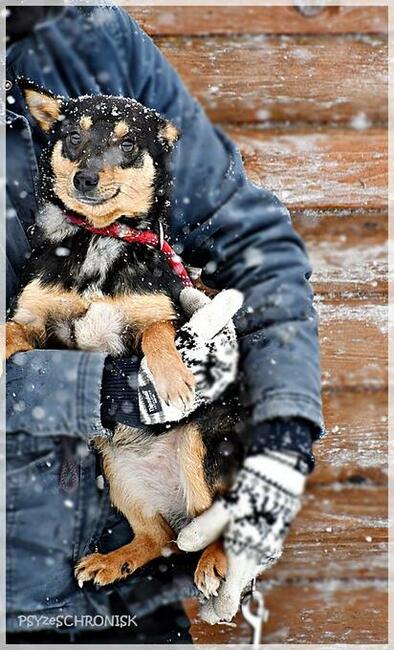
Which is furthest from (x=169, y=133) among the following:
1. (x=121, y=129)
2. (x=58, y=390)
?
(x=58, y=390)

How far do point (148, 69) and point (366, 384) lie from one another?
0.79m

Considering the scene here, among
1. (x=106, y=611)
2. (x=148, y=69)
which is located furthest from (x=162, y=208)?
(x=106, y=611)

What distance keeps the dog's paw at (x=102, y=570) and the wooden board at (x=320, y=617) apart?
0.53 metres

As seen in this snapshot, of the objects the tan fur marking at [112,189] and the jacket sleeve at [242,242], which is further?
the jacket sleeve at [242,242]

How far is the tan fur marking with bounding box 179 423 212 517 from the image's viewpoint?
124 cm

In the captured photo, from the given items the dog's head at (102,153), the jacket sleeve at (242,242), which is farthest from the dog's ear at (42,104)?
the jacket sleeve at (242,242)

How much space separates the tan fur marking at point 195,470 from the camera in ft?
4.06

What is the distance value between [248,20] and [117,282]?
25.8 inches

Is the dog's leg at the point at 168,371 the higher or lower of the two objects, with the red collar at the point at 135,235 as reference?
lower

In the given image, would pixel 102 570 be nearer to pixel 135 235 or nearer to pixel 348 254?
pixel 135 235

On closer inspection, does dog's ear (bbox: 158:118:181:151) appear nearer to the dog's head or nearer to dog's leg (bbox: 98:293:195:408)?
the dog's head

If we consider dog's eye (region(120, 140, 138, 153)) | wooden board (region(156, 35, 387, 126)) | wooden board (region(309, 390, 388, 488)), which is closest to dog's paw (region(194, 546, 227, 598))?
wooden board (region(309, 390, 388, 488))

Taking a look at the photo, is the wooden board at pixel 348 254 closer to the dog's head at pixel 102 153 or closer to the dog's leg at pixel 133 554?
the dog's head at pixel 102 153

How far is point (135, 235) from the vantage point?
1220 millimetres
